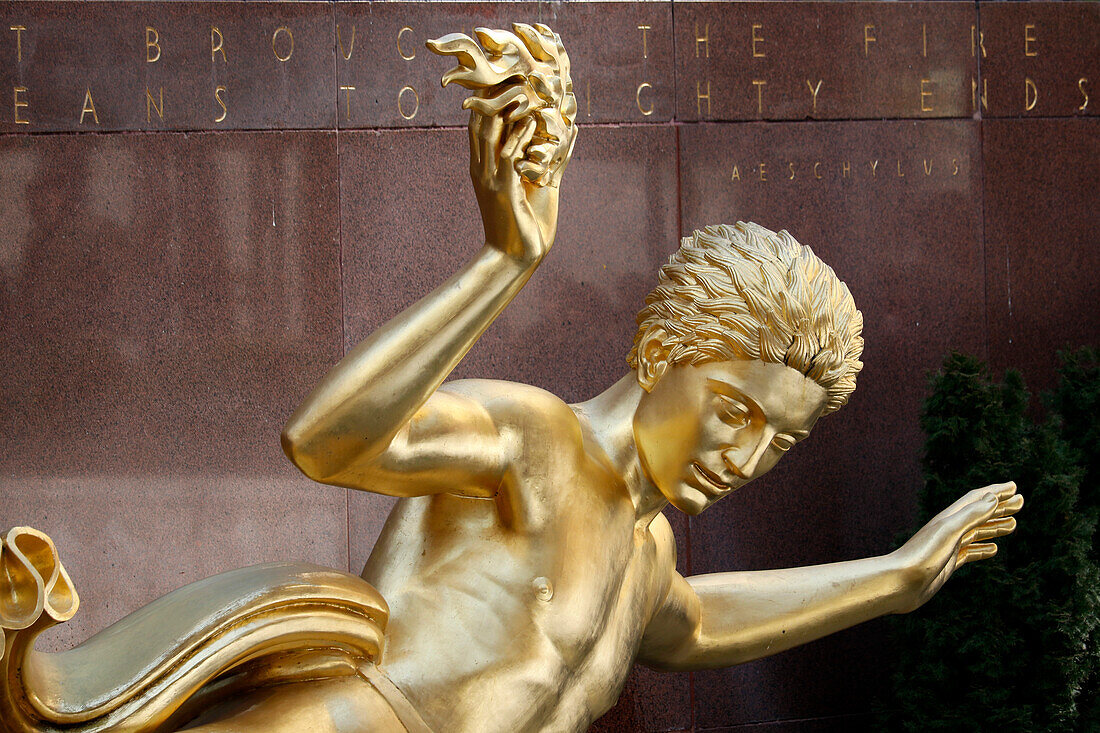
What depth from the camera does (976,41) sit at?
568 centimetres

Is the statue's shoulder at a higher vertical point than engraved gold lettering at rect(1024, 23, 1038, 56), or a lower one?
lower

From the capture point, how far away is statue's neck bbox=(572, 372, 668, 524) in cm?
309

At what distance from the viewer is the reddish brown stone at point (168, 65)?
5.14 metres

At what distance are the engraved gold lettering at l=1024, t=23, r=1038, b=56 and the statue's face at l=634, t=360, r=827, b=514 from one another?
11.5ft

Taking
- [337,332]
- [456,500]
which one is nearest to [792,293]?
[456,500]

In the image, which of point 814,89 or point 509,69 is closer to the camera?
point 509,69

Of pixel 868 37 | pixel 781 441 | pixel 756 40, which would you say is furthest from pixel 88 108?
pixel 781 441

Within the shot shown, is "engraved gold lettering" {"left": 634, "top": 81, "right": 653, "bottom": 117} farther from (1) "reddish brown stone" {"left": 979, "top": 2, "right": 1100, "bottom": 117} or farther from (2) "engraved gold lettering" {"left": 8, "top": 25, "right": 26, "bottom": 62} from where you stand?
(2) "engraved gold lettering" {"left": 8, "top": 25, "right": 26, "bottom": 62}

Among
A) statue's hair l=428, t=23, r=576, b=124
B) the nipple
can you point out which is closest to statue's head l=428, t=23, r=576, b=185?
statue's hair l=428, t=23, r=576, b=124

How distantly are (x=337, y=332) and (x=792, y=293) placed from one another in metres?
2.75

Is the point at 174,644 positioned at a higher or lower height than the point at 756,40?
lower

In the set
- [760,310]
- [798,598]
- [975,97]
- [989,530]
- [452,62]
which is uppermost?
[452,62]

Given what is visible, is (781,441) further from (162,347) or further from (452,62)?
(162,347)

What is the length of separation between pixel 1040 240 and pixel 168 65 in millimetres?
4001
